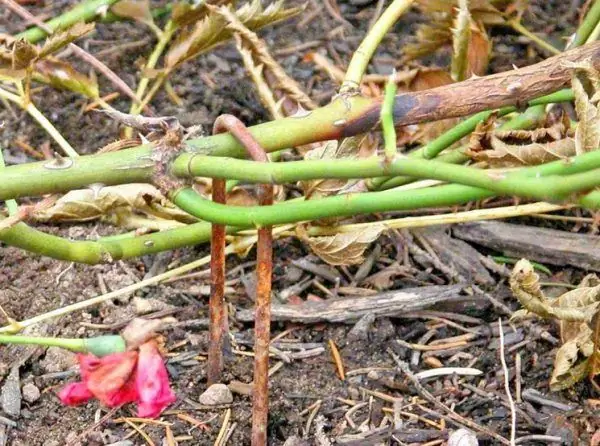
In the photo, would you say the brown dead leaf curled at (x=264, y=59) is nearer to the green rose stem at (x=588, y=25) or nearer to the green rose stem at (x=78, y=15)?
the green rose stem at (x=78, y=15)

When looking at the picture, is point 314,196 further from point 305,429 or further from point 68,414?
point 68,414

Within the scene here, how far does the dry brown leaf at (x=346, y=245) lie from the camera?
5.34 feet

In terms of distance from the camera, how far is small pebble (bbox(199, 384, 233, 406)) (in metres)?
1.54

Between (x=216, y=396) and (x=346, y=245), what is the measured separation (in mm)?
342

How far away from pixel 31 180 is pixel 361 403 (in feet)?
2.13

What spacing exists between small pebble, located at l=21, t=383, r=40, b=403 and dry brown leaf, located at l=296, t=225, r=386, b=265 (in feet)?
1.75

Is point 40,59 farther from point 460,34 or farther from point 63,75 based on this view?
point 460,34

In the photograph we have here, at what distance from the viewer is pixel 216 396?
5.06ft

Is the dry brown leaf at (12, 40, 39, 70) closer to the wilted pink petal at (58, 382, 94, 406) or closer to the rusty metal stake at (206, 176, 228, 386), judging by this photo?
the rusty metal stake at (206, 176, 228, 386)

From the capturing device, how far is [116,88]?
231 cm

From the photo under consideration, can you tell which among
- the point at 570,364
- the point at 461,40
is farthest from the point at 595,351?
the point at 461,40

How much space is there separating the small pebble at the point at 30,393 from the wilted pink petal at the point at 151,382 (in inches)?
10.3

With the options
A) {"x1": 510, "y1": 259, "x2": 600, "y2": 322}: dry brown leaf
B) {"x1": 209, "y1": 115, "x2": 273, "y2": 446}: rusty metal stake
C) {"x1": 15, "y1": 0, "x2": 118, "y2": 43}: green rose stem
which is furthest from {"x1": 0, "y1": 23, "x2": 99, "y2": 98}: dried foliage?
{"x1": 510, "y1": 259, "x2": 600, "y2": 322}: dry brown leaf

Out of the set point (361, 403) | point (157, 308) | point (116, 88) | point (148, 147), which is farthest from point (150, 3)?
point (361, 403)
